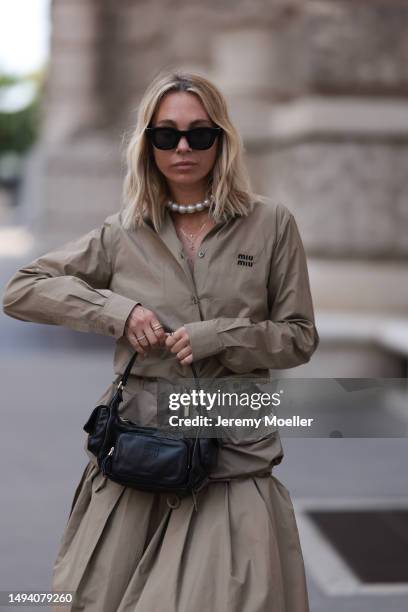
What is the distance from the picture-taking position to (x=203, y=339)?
2.61m

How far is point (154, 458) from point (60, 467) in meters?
3.82

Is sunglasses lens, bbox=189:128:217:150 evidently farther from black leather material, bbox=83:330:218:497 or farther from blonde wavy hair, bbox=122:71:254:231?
black leather material, bbox=83:330:218:497

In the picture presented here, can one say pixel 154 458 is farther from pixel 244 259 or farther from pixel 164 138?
pixel 164 138

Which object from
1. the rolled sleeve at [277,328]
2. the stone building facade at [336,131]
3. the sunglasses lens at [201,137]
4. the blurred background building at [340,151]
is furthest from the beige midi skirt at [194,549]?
the stone building facade at [336,131]

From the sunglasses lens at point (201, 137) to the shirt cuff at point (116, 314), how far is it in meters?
0.46

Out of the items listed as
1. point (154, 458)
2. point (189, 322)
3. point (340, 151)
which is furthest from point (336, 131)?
point (154, 458)

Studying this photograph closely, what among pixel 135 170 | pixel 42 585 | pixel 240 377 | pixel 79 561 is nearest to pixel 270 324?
pixel 240 377

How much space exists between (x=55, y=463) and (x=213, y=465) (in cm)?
389

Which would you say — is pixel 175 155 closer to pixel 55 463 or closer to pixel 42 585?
pixel 42 585

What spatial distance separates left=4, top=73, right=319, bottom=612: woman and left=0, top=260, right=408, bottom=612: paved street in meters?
1.58

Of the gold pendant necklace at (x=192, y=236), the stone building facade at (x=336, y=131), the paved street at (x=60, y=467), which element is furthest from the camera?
the stone building facade at (x=336, y=131)

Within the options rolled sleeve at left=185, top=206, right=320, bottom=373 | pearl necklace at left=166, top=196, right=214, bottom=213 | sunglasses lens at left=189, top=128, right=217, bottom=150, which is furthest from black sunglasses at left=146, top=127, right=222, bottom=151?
rolled sleeve at left=185, top=206, right=320, bottom=373

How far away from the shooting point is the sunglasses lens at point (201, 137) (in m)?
2.71

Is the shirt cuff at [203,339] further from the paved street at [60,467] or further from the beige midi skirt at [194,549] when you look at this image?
the paved street at [60,467]
